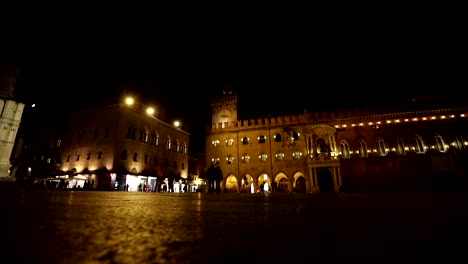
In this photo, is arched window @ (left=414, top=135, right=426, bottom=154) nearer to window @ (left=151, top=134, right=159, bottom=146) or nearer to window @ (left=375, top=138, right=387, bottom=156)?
window @ (left=375, top=138, right=387, bottom=156)

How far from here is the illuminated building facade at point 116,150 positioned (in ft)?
76.0

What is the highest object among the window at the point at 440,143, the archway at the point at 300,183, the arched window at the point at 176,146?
the arched window at the point at 176,146

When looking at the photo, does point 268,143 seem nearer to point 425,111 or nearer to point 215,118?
point 215,118

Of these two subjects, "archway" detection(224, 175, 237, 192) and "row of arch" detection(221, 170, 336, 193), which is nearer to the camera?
"row of arch" detection(221, 170, 336, 193)

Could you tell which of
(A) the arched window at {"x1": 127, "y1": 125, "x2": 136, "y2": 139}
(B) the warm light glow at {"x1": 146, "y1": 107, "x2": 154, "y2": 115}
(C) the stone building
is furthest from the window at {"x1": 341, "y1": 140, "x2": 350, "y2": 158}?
(C) the stone building

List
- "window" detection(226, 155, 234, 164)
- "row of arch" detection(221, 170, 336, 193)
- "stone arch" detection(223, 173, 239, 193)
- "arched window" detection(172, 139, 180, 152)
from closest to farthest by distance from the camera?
"row of arch" detection(221, 170, 336, 193), "stone arch" detection(223, 173, 239, 193), "window" detection(226, 155, 234, 164), "arched window" detection(172, 139, 180, 152)

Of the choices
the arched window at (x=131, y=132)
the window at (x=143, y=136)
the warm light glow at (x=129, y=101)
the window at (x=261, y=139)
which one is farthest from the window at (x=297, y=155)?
the warm light glow at (x=129, y=101)

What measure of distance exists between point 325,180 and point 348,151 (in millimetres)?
4375

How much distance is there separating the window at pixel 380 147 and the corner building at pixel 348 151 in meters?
0.11

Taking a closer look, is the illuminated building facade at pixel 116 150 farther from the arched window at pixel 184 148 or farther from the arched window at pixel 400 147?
the arched window at pixel 400 147

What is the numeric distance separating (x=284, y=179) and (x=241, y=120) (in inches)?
430

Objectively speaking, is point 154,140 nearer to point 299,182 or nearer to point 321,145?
point 299,182

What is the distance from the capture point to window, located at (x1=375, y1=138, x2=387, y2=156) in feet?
84.7

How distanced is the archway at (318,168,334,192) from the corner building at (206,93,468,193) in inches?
4.4
